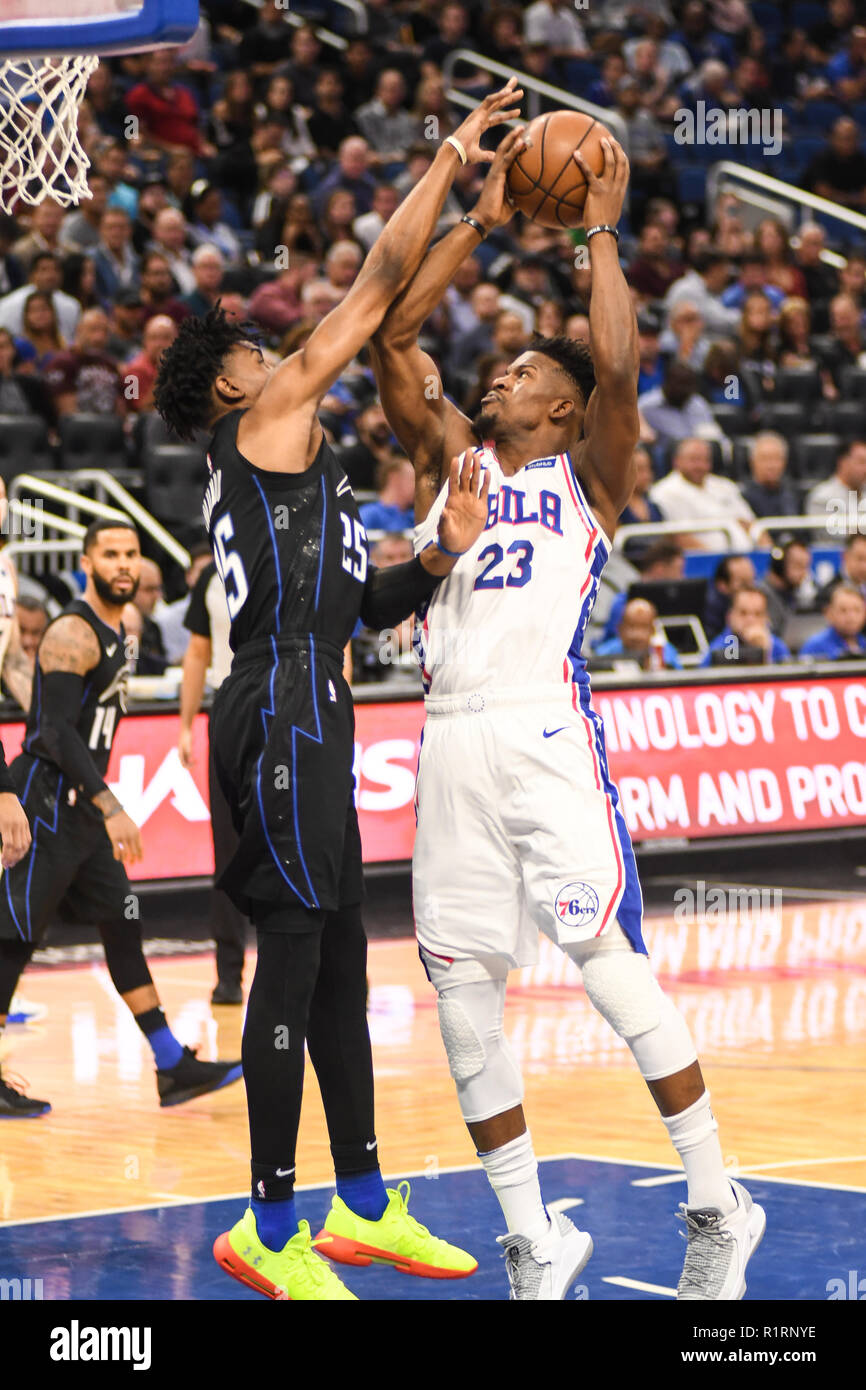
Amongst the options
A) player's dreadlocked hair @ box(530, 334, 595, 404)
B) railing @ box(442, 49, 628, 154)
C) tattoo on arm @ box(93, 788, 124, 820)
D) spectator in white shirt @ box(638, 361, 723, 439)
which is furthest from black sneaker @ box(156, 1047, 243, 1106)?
railing @ box(442, 49, 628, 154)

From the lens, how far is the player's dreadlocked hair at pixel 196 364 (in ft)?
16.4

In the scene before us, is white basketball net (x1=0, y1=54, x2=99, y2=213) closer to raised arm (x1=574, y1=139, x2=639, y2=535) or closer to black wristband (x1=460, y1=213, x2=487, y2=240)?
black wristband (x1=460, y1=213, x2=487, y2=240)

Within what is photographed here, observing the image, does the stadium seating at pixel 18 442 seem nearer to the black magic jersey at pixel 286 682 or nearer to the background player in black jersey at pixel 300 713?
the background player in black jersey at pixel 300 713

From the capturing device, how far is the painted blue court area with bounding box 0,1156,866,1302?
4.88 meters

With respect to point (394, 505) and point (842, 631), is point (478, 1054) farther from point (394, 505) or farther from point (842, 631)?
point (842, 631)

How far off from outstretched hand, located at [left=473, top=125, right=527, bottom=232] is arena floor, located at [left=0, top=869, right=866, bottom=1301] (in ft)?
8.16

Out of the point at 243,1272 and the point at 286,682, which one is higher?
the point at 286,682

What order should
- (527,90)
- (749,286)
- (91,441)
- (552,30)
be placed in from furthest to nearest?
(552,30) < (527,90) < (749,286) < (91,441)

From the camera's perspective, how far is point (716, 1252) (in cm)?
464

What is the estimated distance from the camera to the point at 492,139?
664 inches

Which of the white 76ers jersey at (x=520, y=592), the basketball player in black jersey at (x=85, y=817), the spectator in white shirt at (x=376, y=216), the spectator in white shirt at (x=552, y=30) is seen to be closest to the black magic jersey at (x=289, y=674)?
the white 76ers jersey at (x=520, y=592)

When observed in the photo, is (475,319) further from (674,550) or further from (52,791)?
(52,791)

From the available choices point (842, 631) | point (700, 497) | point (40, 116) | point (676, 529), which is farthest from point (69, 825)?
point (700, 497)

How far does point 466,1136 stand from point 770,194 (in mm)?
14600
